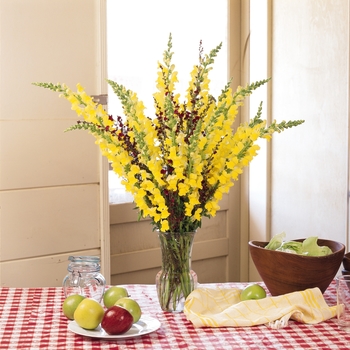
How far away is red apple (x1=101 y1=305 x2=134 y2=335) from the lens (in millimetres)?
1401

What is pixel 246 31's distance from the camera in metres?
3.33

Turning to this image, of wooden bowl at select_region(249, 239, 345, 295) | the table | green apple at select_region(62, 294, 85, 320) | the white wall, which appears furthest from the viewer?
the white wall

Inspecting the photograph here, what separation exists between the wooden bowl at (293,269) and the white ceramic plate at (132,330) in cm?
35

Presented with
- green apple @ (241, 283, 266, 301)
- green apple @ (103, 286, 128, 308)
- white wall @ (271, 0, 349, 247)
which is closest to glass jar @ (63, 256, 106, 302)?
green apple @ (103, 286, 128, 308)

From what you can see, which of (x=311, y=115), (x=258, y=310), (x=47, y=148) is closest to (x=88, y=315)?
(x=258, y=310)

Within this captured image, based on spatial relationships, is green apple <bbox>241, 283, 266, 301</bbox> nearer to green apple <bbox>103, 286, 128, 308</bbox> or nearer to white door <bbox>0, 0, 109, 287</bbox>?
green apple <bbox>103, 286, 128, 308</bbox>

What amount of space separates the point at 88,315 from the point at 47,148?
130cm

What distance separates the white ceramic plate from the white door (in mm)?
1182

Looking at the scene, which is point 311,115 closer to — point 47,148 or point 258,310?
point 47,148

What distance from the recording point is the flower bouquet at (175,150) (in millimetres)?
1556

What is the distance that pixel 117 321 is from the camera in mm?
1402

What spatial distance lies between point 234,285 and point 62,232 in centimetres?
106

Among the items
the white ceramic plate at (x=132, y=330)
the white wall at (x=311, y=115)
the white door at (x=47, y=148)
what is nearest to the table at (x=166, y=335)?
the white ceramic plate at (x=132, y=330)

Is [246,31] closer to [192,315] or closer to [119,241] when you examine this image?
[119,241]
